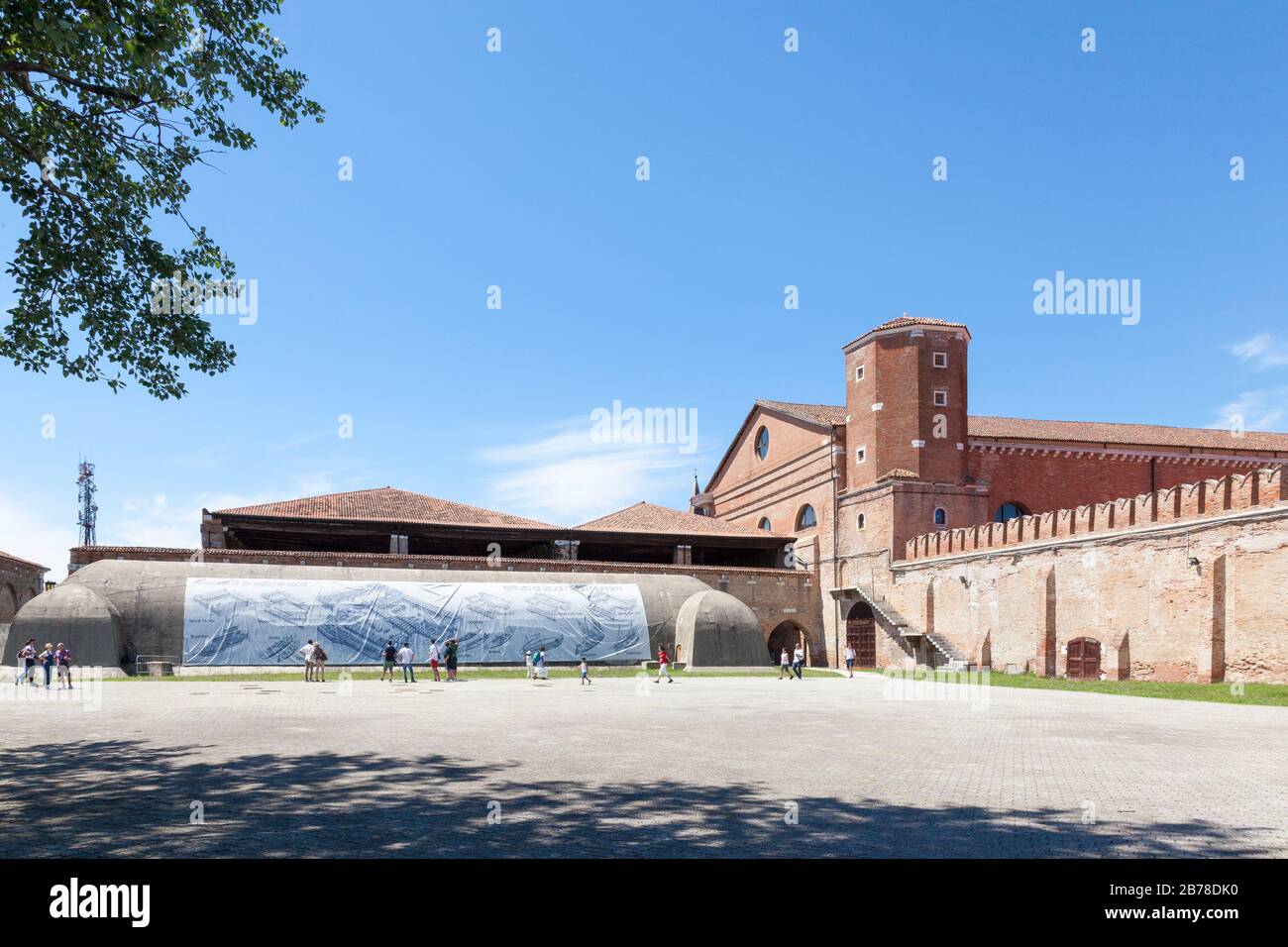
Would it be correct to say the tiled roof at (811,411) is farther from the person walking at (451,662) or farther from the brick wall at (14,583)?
the brick wall at (14,583)

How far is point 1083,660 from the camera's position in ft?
109

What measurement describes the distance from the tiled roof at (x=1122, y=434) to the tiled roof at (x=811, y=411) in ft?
23.8

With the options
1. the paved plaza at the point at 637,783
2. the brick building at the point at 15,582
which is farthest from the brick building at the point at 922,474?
the brick building at the point at 15,582

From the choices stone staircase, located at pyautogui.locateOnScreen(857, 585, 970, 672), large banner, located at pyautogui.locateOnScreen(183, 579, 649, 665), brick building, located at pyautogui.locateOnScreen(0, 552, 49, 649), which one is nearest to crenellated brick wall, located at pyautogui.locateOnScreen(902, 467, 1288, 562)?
stone staircase, located at pyautogui.locateOnScreen(857, 585, 970, 672)

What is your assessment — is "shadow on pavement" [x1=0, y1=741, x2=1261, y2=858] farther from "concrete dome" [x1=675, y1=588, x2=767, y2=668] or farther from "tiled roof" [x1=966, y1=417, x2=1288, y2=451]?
"tiled roof" [x1=966, y1=417, x2=1288, y2=451]

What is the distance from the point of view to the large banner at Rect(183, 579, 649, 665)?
36.5 m

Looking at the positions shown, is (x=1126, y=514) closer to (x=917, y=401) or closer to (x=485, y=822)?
(x=917, y=401)

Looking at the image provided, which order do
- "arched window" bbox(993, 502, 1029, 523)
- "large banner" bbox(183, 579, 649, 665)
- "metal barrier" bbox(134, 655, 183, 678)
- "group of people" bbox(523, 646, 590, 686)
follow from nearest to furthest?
"group of people" bbox(523, 646, 590, 686) < "metal barrier" bbox(134, 655, 183, 678) < "large banner" bbox(183, 579, 649, 665) < "arched window" bbox(993, 502, 1029, 523)

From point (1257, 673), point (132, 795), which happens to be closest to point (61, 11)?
point (132, 795)

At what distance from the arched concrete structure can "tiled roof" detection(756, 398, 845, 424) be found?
490 inches

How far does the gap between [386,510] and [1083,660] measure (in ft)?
102
